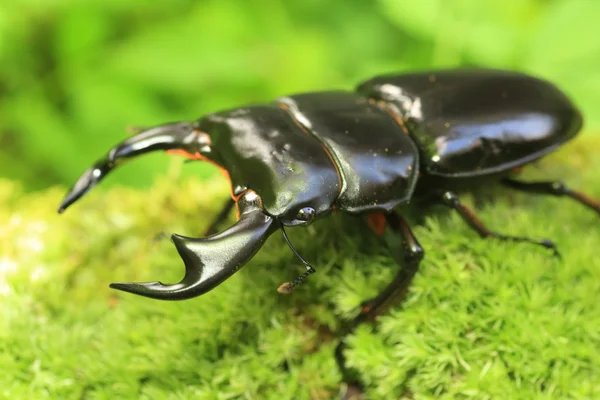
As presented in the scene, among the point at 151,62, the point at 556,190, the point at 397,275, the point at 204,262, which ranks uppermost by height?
the point at 204,262

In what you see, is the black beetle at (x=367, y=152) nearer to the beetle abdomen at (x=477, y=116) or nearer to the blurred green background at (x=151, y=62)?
the beetle abdomen at (x=477, y=116)

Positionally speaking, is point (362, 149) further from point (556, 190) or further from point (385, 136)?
point (556, 190)

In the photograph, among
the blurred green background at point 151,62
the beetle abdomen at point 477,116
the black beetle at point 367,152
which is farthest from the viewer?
the blurred green background at point 151,62

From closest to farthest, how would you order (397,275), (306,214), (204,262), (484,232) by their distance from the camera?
(204,262)
(306,214)
(397,275)
(484,232)

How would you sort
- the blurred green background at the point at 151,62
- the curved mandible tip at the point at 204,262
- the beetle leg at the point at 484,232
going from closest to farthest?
the curved mandible tip at the point at 204,262
the beetle leg at the point at 484,232
the blurred green background at the point at 151,62

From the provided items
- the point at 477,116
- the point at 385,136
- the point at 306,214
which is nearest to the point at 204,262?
the point at 306,214

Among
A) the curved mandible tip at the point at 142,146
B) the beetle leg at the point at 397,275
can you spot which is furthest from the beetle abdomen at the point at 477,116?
the curved mandible tip at the point at 142,146
